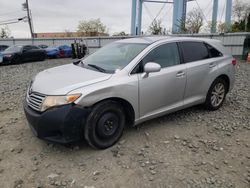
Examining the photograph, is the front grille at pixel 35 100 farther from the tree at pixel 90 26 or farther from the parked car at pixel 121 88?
the tree at pixel 90 26

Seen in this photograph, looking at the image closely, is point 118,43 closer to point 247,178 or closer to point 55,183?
point 55,183

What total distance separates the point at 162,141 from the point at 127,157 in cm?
68

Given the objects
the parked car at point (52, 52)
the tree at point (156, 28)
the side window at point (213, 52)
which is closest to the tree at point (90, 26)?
the tree at point (156, 28)

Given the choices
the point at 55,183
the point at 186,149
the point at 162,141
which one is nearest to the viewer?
the point at 55,183

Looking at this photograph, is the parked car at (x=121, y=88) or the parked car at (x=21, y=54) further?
the parked car at (x=21, y=54)

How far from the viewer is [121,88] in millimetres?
2854

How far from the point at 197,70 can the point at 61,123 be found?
2536 millimetres

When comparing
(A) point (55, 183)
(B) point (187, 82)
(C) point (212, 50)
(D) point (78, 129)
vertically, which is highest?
(C) point (212, 50)

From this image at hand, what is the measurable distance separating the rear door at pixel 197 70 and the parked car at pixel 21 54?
12696 millimetres

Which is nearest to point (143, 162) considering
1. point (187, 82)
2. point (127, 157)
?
point (127, 157)

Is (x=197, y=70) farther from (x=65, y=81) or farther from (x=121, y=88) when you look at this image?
(x=65, y=81)

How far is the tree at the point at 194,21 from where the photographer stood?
23719mm

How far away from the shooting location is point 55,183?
92.6 inches

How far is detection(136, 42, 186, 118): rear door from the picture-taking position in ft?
10.3
